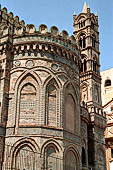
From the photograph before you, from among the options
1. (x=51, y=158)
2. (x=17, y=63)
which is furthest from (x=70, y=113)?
(x=17, y=63)

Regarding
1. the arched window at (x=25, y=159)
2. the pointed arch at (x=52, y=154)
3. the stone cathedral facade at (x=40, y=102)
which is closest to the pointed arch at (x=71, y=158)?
the stone cathedral facade at (x=40, y=102)

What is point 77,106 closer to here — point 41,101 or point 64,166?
point 41,101

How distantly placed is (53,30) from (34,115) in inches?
323

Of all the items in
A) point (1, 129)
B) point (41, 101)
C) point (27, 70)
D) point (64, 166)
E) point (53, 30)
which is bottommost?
point (64, 166)

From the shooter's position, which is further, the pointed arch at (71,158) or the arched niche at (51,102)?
the arched niche at (51,102)

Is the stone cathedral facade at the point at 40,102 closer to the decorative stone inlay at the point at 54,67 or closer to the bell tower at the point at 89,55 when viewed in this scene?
the decorative stone inlay at the point at 54,67

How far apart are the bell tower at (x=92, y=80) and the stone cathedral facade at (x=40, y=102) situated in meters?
1.49

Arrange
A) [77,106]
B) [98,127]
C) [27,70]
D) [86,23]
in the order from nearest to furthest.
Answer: [27,70]
[77,106]
[98,127]
[86,23]

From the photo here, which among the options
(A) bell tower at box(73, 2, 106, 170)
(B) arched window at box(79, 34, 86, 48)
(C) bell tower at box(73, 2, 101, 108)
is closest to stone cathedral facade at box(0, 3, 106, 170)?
(A) bell tower at box(73, 2, 106, 170)

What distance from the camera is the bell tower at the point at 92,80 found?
96.9 ft

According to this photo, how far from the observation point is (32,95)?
23.1 m

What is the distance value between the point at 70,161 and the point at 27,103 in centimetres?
587

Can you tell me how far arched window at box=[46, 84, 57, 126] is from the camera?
2258cm

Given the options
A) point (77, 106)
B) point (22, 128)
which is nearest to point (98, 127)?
point (77, 106)
